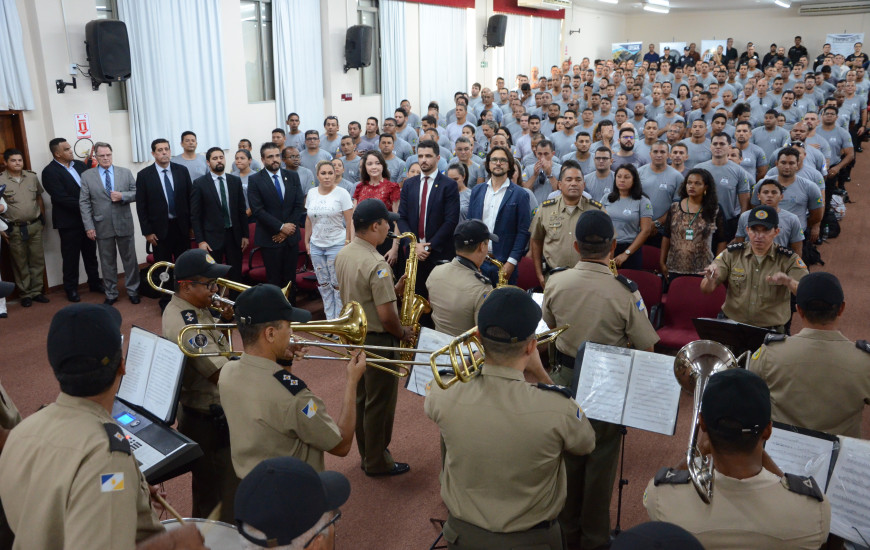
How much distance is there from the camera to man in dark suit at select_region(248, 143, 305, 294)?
682cm

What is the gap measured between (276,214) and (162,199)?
52.5 inches

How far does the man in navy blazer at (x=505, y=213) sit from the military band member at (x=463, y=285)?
196 cm

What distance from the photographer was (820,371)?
2.82 m

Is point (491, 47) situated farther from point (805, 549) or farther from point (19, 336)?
point (805, 549)

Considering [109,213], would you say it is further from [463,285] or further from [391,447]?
[463,285]

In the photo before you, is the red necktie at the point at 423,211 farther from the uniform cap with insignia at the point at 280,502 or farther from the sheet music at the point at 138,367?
the uniform cap with insignia at the point at 280,502

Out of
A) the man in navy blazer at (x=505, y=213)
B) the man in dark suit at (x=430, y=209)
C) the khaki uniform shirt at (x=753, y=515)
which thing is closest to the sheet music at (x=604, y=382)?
the khaki uniform shirt at (x=753, y=515)

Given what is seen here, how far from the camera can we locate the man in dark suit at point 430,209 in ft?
19.4

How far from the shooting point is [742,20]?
977 inches

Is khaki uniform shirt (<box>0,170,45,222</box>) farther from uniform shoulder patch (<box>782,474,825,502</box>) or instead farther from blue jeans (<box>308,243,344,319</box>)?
uniform shoulder patch (<box>782,474,825,502</box>)

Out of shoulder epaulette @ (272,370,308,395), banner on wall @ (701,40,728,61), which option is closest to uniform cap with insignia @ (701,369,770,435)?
shoulder epaulette @ (272,370,308,395)

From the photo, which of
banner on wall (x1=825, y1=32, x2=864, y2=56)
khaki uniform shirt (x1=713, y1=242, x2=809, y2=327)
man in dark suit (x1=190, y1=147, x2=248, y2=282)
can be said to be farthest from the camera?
banner on wall (x1=825, y1=32, x2=864, y2=56)

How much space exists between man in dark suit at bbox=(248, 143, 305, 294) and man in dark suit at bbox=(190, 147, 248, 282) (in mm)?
340

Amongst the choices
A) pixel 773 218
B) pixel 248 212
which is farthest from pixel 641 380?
pixel 248 212
